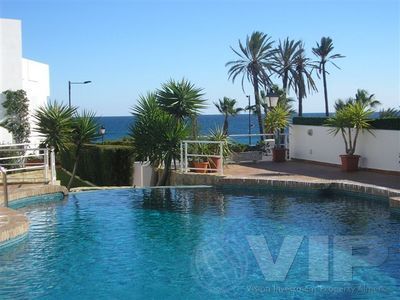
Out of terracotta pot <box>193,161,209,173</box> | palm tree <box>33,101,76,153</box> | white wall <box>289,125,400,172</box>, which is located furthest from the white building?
white wall <box>289,125,400,172</box>

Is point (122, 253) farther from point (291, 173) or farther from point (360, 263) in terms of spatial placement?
point (291, 173)

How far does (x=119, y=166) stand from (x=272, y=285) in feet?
46.9

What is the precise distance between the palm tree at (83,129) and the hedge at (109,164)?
4.18 feet

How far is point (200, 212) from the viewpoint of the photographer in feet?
38.9

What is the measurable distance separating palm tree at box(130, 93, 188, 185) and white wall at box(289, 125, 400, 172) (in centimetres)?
540

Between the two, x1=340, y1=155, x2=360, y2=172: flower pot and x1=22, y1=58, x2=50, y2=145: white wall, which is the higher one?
x1=22, y1=58, x2=50, y2=145: white wall

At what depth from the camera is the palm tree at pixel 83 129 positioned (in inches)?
693

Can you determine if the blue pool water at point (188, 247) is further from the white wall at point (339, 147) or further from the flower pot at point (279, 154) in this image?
the flower pot at point (279, 154)

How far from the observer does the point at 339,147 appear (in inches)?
728

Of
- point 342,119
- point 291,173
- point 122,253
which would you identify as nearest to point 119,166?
point 291,173

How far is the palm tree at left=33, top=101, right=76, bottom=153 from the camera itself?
16.8m

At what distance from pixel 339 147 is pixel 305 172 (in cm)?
217
